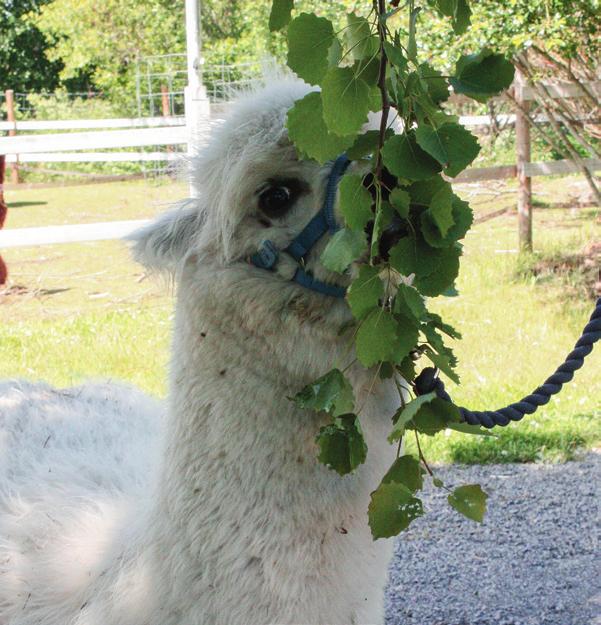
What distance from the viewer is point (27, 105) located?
27.8 metres

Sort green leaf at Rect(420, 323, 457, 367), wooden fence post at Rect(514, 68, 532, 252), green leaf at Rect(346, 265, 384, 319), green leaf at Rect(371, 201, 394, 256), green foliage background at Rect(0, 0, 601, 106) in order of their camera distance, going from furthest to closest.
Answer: green foliage background at Rect(0, 0, 601, 106) → wooden fence post at Rect(514, 68, 532, 252) → green leaf at Rect(420, 323, 457, 367) → green leaf at Rect(346, 265, 384, 319) → green leaf at Rect(371, 201, 394, 256)

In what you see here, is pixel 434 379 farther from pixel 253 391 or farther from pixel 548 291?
pixel 548 291

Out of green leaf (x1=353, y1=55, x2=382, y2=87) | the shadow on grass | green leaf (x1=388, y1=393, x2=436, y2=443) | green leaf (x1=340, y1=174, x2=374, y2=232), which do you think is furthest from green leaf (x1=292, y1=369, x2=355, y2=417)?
the shadow on grass

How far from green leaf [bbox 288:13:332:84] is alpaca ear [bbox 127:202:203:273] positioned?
79 cm

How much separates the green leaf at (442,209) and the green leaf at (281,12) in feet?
1.28

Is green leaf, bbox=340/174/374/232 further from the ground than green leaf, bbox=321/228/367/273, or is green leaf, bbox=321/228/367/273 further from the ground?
green leaf, bbox=340/174/374/232

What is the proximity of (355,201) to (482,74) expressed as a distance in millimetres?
301

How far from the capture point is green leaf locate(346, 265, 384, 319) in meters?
1.63

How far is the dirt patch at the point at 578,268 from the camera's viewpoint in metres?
8.09

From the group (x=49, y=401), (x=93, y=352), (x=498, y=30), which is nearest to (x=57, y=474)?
(x=49, y=401)

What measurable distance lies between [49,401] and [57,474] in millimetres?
657

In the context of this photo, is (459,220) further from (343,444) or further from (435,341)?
(343,444)

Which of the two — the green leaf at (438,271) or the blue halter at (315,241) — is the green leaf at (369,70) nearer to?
the green leaf at (438,271)

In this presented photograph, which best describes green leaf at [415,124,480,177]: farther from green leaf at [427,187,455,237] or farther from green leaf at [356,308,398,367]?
green leaf at [356,308,398,367]
